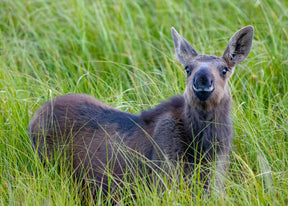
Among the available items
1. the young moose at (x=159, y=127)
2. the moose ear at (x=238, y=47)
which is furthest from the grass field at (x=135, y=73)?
the moose ear at (x=238, y=47)

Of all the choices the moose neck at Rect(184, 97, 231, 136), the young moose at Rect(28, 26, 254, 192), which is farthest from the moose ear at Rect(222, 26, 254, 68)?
the moose neck at Rect(184, 97, 231, 136)

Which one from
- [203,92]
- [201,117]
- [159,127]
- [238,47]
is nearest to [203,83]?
[203,92]

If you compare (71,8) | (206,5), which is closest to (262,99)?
(206,5)

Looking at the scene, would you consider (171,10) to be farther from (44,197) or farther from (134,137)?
(44,197)

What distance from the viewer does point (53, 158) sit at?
4.87 m

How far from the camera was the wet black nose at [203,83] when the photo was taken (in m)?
4.32

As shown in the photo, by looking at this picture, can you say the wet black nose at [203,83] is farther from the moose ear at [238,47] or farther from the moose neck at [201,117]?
the moose ear at [238,47]

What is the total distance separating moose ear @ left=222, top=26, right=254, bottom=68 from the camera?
4875 mm

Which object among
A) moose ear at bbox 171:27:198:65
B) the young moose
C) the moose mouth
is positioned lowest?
the young moose

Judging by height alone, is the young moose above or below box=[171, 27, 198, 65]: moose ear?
below

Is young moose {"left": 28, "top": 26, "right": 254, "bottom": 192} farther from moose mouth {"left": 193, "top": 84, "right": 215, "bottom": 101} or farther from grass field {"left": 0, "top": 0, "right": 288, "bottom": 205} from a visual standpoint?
grass field {"left": 0, "top": 0, "right": 288, "bottom": 205}

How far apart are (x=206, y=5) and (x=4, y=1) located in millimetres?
3183

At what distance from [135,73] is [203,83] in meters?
2.22

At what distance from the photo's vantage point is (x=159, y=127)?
468 cm
